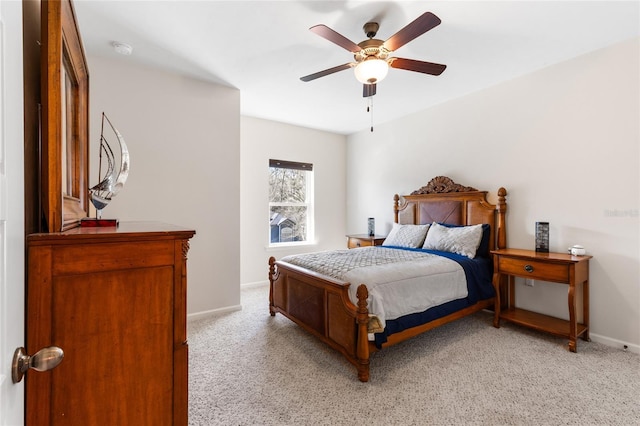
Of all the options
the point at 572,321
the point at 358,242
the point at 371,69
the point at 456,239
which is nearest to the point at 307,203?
the point at 358,242

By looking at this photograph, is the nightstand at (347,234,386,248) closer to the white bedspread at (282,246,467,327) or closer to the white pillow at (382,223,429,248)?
the white pillow at (382,223,429,248)

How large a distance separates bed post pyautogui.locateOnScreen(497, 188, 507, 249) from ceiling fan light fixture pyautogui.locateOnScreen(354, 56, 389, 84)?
207cm

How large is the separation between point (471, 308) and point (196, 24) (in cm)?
349

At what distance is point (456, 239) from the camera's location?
3.21m

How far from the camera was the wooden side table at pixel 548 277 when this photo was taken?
7.92ft

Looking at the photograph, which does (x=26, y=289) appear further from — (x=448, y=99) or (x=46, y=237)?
(x=448, y=99)

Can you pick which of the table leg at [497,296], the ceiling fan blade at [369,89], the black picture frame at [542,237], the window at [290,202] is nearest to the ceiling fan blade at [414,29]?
the ceiling fan blade at [369,89]

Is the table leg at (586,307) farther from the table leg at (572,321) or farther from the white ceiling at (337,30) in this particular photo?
the white ceiling at (337,30)

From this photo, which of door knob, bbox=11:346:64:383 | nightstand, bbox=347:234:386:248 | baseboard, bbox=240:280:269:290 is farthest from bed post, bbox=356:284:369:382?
baseboard, bbox=240:280:269:290

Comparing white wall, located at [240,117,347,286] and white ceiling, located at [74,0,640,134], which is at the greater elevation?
white ceiling, located at [74,0,640,134]

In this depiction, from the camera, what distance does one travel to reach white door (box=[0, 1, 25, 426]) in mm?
550

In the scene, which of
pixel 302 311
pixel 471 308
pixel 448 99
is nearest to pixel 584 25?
pixel 448 99

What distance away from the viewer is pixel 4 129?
0.56 meters

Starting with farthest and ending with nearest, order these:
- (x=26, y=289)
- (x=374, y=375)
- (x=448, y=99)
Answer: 1. (x=448, y=99)
2. (x=374, y=375)
3. (x=26, y=289)
